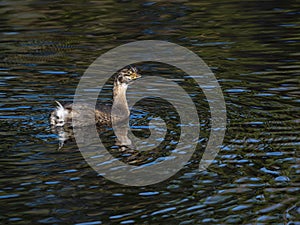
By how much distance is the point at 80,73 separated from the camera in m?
11.7

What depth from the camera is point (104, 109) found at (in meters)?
9.58

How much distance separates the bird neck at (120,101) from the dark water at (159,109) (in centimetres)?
72

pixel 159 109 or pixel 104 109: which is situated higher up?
pixel 104 109

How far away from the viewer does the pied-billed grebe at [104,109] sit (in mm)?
9188

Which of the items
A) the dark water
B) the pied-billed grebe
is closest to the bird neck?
the pied-billed grebe

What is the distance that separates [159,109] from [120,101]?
1.82 feet

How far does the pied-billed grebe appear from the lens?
919cm

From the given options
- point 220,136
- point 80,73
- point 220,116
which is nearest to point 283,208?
point 220,136

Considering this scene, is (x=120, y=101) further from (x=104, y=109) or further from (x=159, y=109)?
(x=159, y=109)

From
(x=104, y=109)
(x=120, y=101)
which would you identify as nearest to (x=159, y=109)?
(x=120, y=101)

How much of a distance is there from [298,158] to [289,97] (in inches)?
92.8

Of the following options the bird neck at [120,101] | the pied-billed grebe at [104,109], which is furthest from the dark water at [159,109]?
the bird neck at [120,101]

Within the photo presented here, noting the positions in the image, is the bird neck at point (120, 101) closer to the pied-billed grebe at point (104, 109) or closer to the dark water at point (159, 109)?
the pied-billed grebe at point (104, 109)

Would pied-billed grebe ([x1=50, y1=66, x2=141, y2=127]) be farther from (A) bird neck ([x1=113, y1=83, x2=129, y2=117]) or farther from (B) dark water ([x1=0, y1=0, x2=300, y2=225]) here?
(B) dark water ([x1=0, y1=0, x2=300, y2=225])
